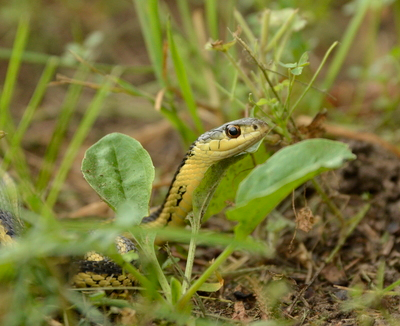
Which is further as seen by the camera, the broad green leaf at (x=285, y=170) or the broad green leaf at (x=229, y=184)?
the broad green leaf at (x=229, y=184)

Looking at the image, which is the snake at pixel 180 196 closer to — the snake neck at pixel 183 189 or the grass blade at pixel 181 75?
the snake neck at pixel 183 189

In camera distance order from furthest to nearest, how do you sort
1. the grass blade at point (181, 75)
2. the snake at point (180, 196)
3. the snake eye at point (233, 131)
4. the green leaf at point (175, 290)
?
the grass blade at point (181, 75), the snake eye at point (233, 131), the snake at point (180, 196), the green leaf at point (175, 290)

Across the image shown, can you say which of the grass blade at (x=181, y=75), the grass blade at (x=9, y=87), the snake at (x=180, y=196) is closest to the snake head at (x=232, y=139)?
the snake at (x=180, y=196)

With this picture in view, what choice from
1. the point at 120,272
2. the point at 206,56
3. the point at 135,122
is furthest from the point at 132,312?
the point at 135,122

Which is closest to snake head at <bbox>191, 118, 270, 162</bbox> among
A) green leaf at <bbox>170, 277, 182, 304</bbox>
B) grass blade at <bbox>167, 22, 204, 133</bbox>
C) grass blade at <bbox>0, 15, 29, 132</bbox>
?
grass blade at <bbox>167, 22, 204, 133</bbox>

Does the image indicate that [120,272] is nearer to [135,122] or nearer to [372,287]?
[372,287]

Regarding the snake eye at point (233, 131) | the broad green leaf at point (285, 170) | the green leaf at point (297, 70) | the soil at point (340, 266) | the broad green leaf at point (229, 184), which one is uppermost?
the green leaf at point (297, 70)

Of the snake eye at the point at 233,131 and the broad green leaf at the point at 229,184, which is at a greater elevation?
the snake eye at the point at 233,131
